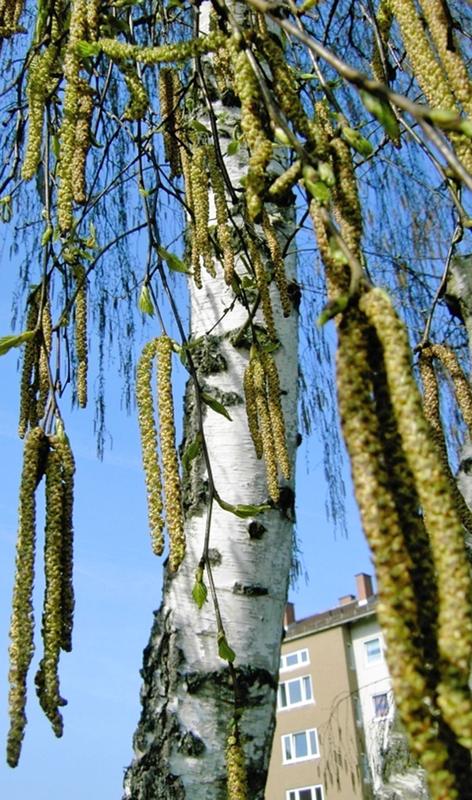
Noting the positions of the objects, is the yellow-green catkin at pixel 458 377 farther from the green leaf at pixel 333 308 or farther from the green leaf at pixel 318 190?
the green leaf at pixel 333 308

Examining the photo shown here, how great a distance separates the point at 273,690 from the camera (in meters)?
1.78

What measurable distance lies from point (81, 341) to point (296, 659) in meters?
20.5

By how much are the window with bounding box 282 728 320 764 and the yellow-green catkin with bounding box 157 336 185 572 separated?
20.1 m

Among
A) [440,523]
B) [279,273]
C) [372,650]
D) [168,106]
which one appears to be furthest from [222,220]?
[372,650]

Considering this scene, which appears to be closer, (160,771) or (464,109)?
(464,109)

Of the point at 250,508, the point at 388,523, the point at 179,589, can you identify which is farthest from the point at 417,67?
the point at 179,589

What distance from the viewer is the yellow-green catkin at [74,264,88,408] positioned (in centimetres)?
141

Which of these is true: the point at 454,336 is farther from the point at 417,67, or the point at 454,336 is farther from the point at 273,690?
the point at 417,67

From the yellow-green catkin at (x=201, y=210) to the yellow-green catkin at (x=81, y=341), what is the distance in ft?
0.68

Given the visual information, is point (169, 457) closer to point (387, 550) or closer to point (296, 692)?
point (387, 550)

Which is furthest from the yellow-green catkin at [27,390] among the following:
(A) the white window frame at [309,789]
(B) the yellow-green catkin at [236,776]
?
(A) the white window frame at [309,789]

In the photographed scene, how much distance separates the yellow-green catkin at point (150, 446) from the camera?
39.4 inches

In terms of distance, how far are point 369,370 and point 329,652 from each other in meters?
20.4

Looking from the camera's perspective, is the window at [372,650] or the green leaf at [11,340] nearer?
the green leaf at [11,340]
